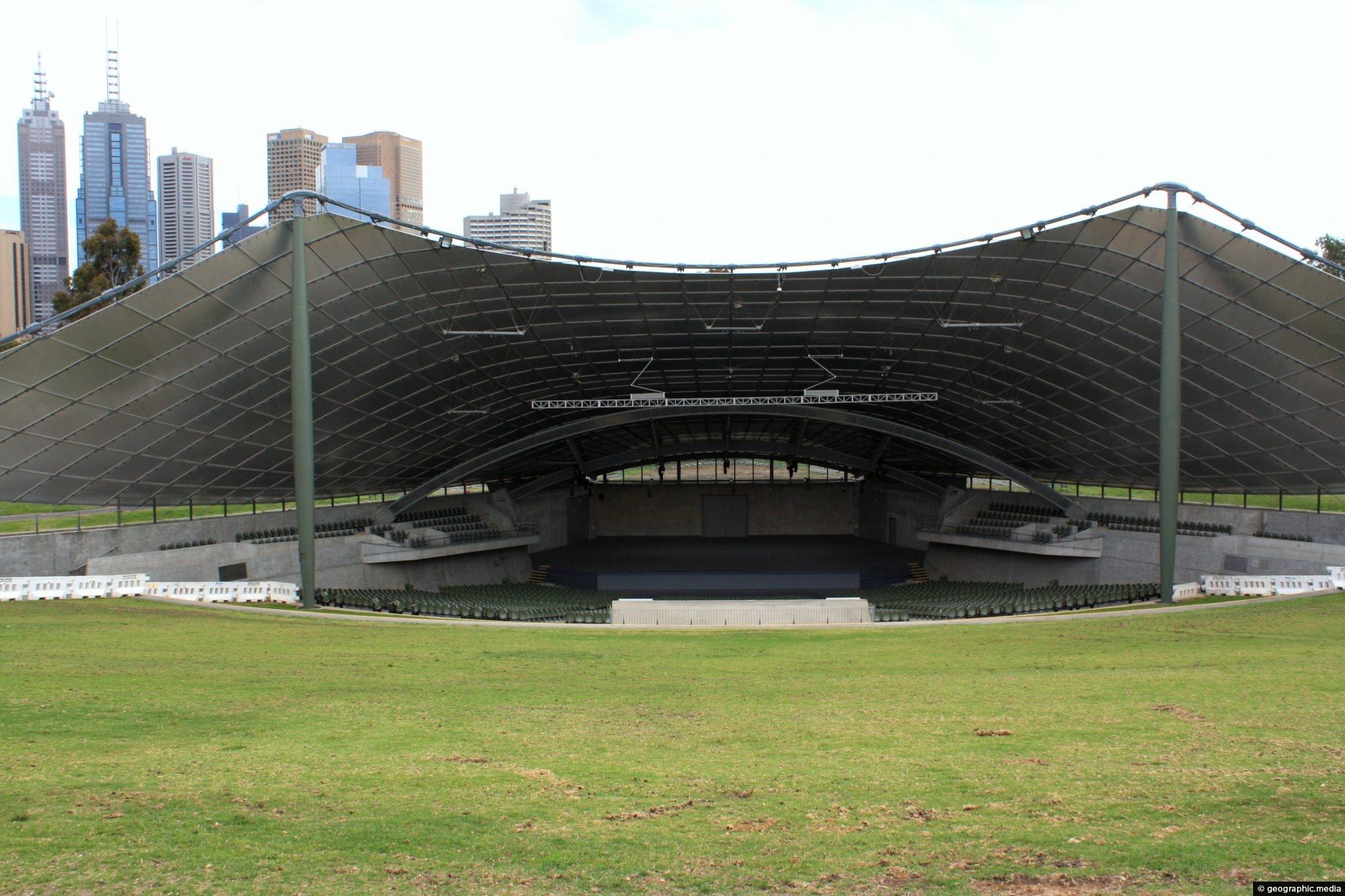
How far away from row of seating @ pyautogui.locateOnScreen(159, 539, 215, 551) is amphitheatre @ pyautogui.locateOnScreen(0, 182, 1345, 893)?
90cm

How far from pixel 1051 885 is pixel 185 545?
43.2 metres

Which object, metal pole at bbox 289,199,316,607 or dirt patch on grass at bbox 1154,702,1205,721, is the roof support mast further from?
metal pole at bbox 289,199,316,607

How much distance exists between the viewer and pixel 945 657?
20469mm

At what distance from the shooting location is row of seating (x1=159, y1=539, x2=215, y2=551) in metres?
40.9

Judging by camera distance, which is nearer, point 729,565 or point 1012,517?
point 1012,517

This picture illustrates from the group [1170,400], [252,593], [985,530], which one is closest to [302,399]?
[252,593]

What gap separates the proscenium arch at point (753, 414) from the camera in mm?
53844

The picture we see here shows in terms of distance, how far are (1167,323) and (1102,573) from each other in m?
23.6

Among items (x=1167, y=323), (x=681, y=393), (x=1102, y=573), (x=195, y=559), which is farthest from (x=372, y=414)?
(x=1102, y=573)

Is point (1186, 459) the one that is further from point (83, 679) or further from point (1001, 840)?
point (83, 679)

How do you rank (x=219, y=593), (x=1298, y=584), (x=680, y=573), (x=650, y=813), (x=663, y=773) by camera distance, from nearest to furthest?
(x=650, y=813) → (x=663, y=773) → (x=1298, y=584) → (x=219, y=593) → (x=680, y=573)

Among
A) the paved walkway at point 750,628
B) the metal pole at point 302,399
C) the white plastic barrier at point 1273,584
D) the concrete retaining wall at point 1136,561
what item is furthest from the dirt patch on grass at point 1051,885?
the concrete retaining wall at point 1136,561

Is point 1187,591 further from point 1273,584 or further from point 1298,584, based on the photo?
point 1298,584

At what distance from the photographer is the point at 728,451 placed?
226 feet
